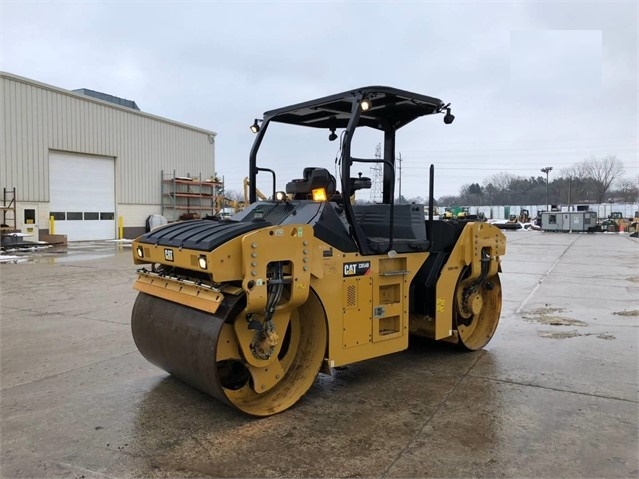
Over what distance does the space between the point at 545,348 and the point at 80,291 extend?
7.61m

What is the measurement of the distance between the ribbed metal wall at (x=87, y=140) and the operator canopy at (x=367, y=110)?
1895 centimetres

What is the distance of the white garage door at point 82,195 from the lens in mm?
22141

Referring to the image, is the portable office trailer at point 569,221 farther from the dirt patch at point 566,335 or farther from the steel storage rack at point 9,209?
the dirt patch at point 566,335

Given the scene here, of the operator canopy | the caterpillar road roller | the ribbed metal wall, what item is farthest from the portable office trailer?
the operator canopy

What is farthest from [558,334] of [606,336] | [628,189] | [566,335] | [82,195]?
[628,189]

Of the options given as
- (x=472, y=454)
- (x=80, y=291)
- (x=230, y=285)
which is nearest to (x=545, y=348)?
(x=472, y=454)

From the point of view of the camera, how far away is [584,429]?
3.40 metres

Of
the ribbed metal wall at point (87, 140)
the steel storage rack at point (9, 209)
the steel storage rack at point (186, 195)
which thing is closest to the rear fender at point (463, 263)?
the steel storage rack at point (9, 209)

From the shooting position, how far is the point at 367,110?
439cm

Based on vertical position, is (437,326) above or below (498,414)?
above

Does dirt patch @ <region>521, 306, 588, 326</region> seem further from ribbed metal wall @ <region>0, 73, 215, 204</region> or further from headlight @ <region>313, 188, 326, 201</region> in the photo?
ribbed metal wall @ <region>0, 73, 215, 204</region>

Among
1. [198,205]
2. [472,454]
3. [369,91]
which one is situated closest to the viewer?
[472,454]

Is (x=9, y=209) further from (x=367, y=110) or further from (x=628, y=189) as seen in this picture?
(x=628, y=189)

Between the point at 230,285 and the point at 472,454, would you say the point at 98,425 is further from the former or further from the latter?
the point at 472,454
